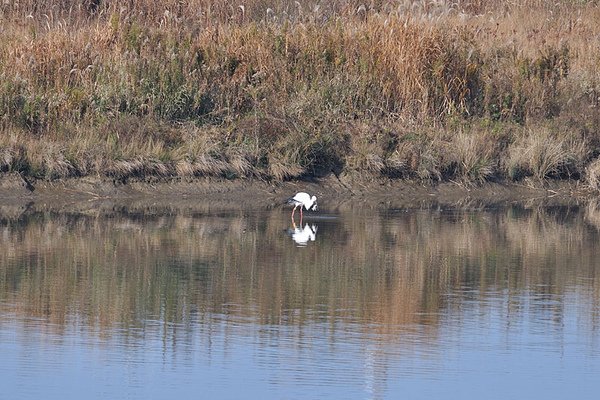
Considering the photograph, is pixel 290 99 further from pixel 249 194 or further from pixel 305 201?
pixel 305 201

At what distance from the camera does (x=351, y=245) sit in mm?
14773

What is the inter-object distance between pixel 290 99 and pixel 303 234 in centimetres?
506

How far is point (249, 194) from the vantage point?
18.8 m

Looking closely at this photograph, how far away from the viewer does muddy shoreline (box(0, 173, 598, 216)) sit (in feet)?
58.1

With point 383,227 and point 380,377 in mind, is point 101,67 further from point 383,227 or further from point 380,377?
point 380,377

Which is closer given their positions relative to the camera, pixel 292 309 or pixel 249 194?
pixel 292 309

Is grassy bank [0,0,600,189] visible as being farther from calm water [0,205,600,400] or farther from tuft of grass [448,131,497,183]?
calm water [0,205,600,400]

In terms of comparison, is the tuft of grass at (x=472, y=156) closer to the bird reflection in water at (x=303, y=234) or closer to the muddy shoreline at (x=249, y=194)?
the muddy shoreline at (x=249, y=194)

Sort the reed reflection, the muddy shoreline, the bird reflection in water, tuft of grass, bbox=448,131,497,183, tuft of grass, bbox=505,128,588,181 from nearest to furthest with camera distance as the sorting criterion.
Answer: the reed reflection < the bird reflection in water < the muddy shoreline < tuft of grass, bbox=448,131,497,183 < tuft of grass, bbox=505,128,588,181

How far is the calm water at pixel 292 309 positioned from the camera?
28.8 ft

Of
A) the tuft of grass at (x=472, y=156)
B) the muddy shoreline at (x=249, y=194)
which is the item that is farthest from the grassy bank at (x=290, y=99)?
the muddy shoreline at (x=249, y=194)

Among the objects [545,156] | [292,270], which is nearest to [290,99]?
[545,156]

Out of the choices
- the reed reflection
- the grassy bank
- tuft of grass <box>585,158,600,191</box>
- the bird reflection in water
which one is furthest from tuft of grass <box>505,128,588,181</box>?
the bird reflection in water

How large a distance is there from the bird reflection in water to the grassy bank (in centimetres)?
289
